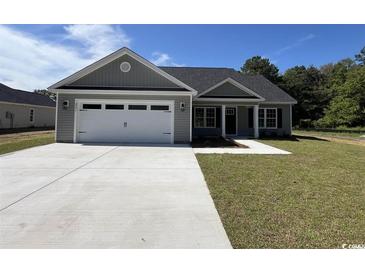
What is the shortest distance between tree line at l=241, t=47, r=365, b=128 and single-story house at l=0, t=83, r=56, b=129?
106 feet

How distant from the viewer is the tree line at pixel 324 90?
36188 millimetres

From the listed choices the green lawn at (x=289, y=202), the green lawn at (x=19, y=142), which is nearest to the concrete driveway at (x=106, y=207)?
the green lawn at (x=289, y=202)

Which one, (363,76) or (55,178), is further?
(363,76)

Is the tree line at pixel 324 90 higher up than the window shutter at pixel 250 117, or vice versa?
the tree line at pixel 324 90

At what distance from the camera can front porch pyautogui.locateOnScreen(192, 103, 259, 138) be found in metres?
19.3

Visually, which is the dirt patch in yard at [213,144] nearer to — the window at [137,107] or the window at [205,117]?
the window at [137,107]

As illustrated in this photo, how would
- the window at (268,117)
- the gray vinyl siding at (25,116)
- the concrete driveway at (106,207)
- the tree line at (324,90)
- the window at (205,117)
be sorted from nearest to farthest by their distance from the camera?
the concrete driveway at (106,207) < the window at (205,117) < the window at (268,117) < the gray vinyl siding at (25,116) < the tree line at (324,90)

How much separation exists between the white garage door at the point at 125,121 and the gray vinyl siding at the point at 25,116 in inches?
628

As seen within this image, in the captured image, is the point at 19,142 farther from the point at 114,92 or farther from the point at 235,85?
the point at 235,85

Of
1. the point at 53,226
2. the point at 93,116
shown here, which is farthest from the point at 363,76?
the point at 53,226

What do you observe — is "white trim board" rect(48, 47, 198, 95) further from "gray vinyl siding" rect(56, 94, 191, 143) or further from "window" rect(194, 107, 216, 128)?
"window" rect(194, 107, 216, 128)
